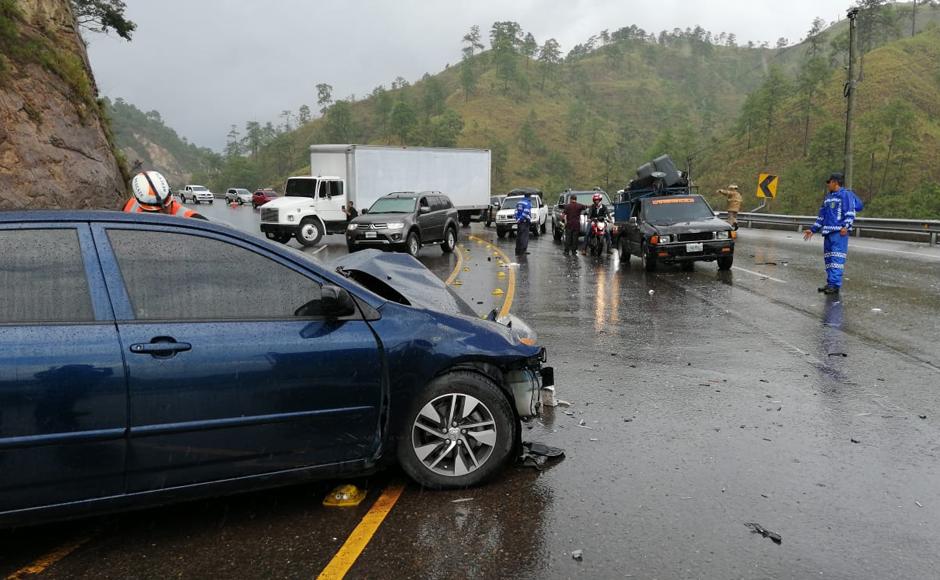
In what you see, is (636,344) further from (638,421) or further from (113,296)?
(113,296)

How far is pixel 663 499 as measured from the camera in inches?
151

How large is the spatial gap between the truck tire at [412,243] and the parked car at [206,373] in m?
15.0

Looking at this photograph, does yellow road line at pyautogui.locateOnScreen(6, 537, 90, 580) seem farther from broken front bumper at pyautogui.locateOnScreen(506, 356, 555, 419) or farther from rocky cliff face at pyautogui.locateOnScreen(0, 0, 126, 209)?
rocky cliff face at pyautogui.locateOnScreen(0, 0, 126, 209)

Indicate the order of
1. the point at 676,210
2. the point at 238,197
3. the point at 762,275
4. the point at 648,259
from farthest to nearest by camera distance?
the point at 238,197, the point at 676,210, the point at 648,259, the point at 762,275

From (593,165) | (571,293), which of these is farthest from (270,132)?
(571,293)

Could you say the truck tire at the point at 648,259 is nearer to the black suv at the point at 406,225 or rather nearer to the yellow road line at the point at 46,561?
the black suv at the point at 406,225

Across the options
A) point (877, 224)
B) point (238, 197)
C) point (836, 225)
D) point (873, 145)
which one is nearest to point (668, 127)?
point (873, 145)

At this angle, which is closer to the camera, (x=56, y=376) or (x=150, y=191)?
(x=56, y=376)

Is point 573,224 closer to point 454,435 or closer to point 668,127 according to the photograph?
point 454,435

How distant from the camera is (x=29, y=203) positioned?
2112 centimetres

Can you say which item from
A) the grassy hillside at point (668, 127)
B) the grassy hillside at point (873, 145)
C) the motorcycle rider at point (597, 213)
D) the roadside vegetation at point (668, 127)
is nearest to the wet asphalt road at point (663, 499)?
the motorcycle rider at point (597, 213)

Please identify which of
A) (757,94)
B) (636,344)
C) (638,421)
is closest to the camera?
(638,421)

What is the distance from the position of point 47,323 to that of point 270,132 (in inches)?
8042

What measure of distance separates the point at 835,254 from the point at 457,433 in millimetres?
9572
